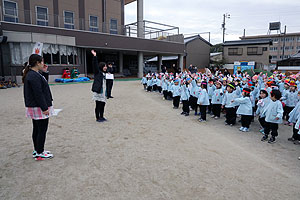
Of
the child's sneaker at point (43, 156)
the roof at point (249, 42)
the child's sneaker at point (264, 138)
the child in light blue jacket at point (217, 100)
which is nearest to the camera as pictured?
the child's sneaker at point (43, 156)

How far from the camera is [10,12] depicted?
16.8m

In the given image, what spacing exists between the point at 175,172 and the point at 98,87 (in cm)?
352

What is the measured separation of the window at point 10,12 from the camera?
54.7 feet

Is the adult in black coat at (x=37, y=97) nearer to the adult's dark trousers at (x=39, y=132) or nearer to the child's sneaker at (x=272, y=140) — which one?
the adult's dark trousers at (x=39, y=132)

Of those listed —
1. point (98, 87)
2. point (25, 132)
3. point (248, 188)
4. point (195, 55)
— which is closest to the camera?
point (248, 188)

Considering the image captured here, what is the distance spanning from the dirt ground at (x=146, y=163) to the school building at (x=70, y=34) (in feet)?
42.8

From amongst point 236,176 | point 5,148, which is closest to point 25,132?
point 5,148

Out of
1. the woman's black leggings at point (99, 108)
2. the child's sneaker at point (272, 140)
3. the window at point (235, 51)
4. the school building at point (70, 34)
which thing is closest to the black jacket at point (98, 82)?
the woman's black leggings at point (99, 108)

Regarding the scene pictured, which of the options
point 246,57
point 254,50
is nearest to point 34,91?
point 246,57

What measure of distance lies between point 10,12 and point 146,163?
19086mm

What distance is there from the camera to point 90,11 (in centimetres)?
2203

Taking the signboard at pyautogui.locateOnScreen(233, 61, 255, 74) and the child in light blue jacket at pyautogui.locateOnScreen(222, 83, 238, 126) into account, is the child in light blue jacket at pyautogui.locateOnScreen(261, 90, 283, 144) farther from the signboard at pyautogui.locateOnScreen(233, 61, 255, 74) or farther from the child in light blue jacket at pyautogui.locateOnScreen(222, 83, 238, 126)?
the signboard at pyautogui.locateOnScreen(233, 61, 255, 74)

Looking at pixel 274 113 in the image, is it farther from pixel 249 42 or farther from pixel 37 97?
pixel 249 42

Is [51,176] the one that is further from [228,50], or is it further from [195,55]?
[228,50]
